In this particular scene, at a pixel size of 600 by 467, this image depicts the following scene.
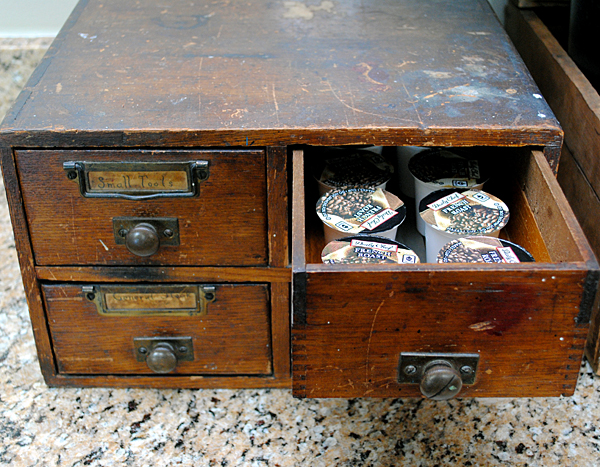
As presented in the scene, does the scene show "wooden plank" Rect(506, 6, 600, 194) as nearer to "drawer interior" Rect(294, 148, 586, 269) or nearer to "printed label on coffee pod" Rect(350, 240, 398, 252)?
"drawer interior" Rect(294, 148, 586, 269)

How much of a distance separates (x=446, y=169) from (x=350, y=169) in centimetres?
18

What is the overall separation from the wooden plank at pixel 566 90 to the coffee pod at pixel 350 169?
388 mm

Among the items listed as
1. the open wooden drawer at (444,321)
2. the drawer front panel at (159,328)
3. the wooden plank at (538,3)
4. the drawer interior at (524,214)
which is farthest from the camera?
the wooden plank at (538,3)

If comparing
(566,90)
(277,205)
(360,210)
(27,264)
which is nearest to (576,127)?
(566,90)

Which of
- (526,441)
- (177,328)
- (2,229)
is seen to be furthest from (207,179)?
(2,229)

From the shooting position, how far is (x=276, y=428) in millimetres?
1310

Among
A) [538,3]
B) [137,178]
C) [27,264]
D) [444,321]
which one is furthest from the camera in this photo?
[538,3]

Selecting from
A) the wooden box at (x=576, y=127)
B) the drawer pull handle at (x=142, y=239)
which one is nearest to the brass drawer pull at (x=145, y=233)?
the drawer pull handle at (x=142, y=239)

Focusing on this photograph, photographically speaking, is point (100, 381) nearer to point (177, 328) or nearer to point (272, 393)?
point (177, 328)

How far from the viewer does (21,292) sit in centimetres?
165

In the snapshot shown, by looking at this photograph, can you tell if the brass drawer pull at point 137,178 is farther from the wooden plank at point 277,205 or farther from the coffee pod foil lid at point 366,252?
the coffee pod foil lid at point 366,252

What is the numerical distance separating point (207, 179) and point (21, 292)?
761mm

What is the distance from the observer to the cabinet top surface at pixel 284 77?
1103 millimetres

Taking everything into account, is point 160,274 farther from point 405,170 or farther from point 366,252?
point 405,170
